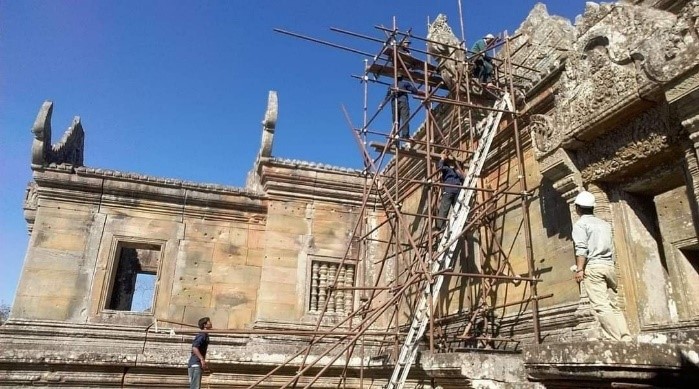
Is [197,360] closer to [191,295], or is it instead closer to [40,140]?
[191,295]

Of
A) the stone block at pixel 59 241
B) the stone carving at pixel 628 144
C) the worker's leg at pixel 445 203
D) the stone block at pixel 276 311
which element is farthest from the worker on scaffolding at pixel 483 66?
the stone block at pixel 59 241

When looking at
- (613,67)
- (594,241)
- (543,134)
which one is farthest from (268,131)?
(594,241)

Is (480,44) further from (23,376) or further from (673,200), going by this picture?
(23,376)

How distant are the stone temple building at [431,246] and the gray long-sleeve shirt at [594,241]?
0.79 meters

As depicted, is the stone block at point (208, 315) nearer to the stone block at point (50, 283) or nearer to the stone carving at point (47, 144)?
the stone block at point (50, 283)

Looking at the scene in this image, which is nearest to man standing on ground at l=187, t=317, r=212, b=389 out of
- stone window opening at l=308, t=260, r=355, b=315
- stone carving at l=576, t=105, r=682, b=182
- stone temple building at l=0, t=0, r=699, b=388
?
stone temple building at l=0, t=0, r=699, b=388

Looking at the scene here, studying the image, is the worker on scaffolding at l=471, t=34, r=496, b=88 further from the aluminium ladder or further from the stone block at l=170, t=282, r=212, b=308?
the stone block at l=170, t=282, r=212, b=308

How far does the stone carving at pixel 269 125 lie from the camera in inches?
443

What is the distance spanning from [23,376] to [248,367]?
3.18 metres

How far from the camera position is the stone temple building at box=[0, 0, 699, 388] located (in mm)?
4801

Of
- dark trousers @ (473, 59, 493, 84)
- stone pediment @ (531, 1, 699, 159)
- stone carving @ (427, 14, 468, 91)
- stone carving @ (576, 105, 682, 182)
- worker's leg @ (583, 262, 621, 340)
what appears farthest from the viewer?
dark trousers @ (473, 59, 493, 84)

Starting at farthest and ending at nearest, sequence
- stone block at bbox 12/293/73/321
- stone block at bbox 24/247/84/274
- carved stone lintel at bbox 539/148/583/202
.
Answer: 1. stone block at bbox 24/247/84/274
2. stone block at bbox 12/293/73/321
3. carved stone lintel at bbox 539/148/583/202

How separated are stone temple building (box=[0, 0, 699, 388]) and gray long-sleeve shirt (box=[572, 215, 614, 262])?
0.79 metres

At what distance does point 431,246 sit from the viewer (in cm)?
724
